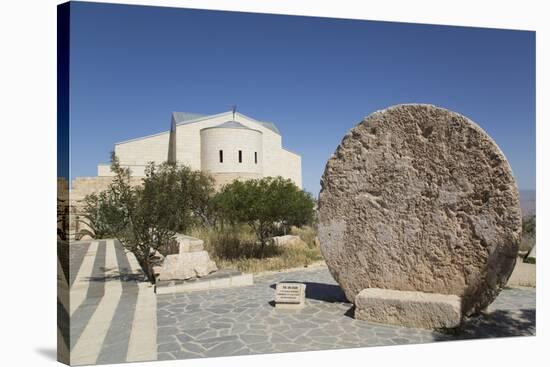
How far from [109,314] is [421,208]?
15.7ft

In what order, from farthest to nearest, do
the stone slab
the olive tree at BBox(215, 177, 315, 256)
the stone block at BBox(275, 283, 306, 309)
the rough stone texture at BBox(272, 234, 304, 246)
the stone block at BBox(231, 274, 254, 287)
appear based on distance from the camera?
the rough stone texture at BBox(272, 234, 304, 246) < the olive tree at BBox(215, 177, 315, 256) < the stone block at BBox(231, 274, 254, 287) < the stone slab < the stone block at BBox(275, 283, 306, 309)

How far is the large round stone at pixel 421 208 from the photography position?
5812 mm

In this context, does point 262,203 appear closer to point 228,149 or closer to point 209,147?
point 228,149

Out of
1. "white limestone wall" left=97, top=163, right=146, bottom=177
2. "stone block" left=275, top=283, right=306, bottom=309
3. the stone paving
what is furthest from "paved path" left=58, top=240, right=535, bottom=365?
"white limestone wall" left=97, top=163, right=146, bottom=177

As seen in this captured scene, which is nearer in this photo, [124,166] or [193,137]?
[124,166]

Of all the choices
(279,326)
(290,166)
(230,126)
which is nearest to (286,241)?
(279,326)

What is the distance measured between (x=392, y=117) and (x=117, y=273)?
21.7 feet

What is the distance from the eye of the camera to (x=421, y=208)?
20.7 feet

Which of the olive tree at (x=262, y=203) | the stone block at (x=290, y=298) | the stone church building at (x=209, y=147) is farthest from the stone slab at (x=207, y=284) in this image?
the stone church building at (x=209, y=147)

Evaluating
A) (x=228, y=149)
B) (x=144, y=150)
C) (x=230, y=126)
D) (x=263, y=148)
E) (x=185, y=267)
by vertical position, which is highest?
(x=230, y=126)

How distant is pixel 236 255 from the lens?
40.4 feet

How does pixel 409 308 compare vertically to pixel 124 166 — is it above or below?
below

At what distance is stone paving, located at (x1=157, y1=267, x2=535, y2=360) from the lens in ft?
17.7

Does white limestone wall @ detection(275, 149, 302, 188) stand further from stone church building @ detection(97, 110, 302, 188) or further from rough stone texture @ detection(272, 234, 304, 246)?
rough stone texture @ detection(272, 234, 304, 246)
